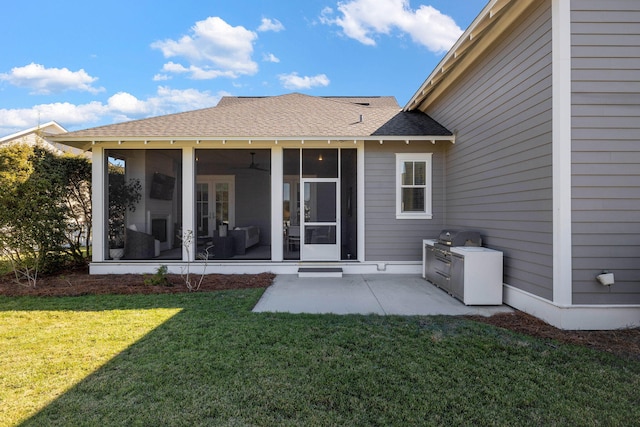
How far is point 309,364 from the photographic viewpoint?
2893mm

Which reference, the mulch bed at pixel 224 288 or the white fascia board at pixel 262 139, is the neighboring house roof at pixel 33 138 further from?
the mulch bed at pixel 224 288

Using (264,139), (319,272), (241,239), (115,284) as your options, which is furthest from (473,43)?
(115,284)

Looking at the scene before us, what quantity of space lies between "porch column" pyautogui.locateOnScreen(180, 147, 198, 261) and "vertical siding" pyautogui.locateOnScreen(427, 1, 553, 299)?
602cm

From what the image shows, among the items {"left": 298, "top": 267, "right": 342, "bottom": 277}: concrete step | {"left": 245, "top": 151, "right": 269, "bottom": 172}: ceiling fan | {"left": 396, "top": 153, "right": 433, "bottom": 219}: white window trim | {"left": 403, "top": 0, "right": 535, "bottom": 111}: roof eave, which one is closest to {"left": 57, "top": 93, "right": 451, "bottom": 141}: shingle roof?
{"left": 396, "top": 153, "right": 433, "bottom": 219}: white window trim

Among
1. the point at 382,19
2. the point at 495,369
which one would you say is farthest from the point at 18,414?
the point at 382,19

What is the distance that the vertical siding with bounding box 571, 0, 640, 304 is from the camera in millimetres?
3885

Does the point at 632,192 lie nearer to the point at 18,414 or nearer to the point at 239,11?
the point at 18,414

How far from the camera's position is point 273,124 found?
7.82 m

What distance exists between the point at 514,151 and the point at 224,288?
539cm

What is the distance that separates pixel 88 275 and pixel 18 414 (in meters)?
5.94

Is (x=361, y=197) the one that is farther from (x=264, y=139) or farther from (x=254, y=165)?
(x=254, y=165)

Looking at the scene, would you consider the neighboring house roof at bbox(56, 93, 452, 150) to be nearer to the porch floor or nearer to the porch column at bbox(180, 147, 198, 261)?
the porch column at bbox(180, 147, 198, 261)

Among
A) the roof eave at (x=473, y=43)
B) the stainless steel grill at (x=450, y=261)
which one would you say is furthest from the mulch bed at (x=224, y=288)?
the roof eave at (x=473, y=43)

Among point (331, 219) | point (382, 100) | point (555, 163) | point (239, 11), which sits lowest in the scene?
point (331, 219)
